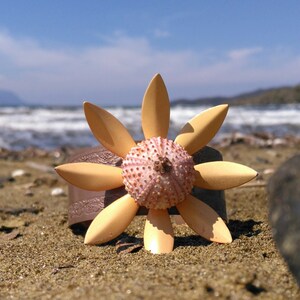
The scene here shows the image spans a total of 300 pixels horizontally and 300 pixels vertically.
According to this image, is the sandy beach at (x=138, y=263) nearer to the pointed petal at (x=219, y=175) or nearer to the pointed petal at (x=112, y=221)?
the pointed petal at (x=112, y=221)

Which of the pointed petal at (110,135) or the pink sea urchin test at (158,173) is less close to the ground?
the pointed petal at (110,135)

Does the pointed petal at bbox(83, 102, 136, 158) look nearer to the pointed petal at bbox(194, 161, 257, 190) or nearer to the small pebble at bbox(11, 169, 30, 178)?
the pointed petal at bbox(194, 161, 257, 190)

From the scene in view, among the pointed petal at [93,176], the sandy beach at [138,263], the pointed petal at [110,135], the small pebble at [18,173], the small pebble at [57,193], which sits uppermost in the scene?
the pointed petal at [110,135]

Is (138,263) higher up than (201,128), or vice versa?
(201,128)

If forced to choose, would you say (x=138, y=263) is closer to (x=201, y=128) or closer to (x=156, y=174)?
(x=156, y=174)

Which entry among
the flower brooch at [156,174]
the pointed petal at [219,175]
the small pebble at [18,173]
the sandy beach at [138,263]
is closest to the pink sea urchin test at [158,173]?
the flower brooch at [156,174]

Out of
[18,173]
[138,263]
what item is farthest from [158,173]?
[18,173]
